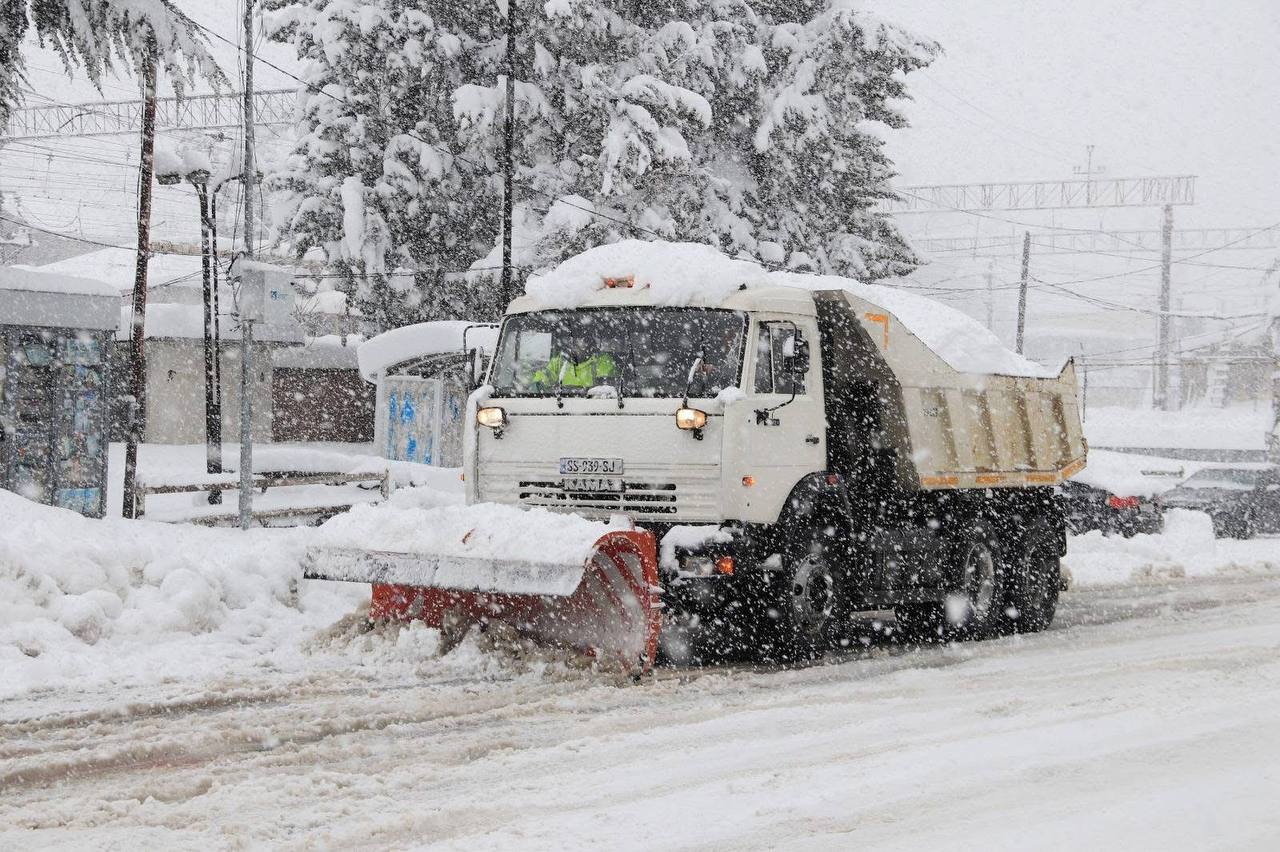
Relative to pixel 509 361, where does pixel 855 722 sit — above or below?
below

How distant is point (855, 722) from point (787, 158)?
825 inches

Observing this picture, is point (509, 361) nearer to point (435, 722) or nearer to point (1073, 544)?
point (435, 722)

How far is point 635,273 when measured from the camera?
10125 millimetres

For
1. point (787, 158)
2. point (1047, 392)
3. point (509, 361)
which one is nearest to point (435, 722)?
point (509, 361)

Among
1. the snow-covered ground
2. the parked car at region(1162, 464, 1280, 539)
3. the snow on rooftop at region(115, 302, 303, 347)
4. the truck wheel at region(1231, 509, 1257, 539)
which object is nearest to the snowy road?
the snow-covered ground

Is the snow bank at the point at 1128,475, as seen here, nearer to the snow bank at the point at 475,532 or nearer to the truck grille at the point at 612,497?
the truck grille at the point at 612,497

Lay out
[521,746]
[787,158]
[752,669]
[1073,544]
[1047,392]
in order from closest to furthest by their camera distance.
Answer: [521,746] < [752,669] < [1047,392] < [1073,544] < [787,158]

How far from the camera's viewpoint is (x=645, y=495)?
9328 mm

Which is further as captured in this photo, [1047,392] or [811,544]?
[1047,392]

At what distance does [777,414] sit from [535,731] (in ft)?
10.9

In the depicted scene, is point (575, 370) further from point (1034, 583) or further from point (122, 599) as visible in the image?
point (1034, 583)

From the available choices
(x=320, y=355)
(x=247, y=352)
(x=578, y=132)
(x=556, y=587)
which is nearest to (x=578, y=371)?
(x=556, y=587)

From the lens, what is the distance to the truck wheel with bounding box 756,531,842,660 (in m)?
9.69

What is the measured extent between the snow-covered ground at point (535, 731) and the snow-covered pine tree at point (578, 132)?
1532 centimetres
